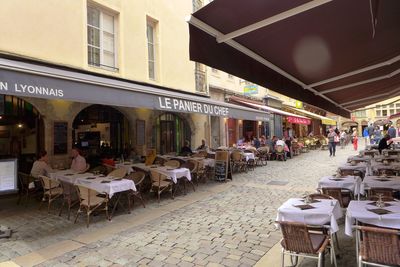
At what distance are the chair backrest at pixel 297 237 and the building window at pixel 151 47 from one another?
35.3ft

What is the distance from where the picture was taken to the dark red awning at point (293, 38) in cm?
330

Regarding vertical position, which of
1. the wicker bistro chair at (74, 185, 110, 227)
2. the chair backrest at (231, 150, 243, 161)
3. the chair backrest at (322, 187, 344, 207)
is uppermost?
the chair backrest at (231, 150, 243, 161)

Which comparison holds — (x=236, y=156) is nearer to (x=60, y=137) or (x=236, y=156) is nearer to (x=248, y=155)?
(x=248, y=155)

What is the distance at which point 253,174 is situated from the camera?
41.5 feet

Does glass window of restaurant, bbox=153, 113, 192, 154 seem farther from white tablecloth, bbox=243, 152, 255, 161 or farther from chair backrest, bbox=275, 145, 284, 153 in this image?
chair backrest, bbox=275, 145, 284, 153

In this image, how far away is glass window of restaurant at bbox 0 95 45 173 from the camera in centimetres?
983

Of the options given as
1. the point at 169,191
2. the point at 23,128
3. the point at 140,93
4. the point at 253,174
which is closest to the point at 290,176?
the point at 253,174

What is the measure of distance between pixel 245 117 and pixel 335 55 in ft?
20.9

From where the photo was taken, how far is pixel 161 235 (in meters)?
→ 5.68

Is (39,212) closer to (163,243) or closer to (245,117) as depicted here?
(163,243)

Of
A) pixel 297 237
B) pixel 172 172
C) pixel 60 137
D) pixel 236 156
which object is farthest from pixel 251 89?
pixel 297 237

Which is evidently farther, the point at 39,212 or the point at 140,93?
the point at 39,212

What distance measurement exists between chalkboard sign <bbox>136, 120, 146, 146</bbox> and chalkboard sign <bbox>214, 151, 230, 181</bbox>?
133 inches

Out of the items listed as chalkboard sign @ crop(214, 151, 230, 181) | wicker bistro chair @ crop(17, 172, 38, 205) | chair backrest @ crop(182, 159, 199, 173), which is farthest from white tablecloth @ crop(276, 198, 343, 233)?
chalkboard sign @ crop(214, 151, 230, 181)
